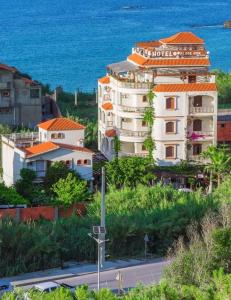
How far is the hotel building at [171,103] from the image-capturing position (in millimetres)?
36344

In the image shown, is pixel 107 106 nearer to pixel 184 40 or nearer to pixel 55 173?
pixel 184 40

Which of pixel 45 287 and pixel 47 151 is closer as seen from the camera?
pixel 45 287

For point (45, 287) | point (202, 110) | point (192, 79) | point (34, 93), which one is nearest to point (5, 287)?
point (45, 287)

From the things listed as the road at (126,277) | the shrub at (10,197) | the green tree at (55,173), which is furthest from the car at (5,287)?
the green tree at (55,173)

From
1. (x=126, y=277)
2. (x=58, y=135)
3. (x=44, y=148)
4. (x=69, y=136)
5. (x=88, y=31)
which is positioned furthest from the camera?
(x=88, y=31)

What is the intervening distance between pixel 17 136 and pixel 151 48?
5835 mm

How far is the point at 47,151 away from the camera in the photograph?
3338cm

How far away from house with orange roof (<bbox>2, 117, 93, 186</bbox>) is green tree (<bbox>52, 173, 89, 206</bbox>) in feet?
5.27

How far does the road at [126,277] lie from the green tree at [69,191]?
6.74m

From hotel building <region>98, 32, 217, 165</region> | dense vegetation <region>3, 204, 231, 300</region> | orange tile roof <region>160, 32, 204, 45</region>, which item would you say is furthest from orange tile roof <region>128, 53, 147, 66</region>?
dense vegetation <region>3, 204, 231, 300</region>

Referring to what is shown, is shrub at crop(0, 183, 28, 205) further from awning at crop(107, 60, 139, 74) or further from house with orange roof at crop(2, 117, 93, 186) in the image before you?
awning at crop(107, 60, 139, 74)

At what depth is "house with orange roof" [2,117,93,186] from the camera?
33.4 meters

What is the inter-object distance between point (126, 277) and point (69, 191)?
27.6ft

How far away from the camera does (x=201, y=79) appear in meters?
36.7
